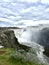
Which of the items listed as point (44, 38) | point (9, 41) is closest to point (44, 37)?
point (44, 38)

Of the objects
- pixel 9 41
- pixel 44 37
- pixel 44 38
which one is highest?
pixel 9 41

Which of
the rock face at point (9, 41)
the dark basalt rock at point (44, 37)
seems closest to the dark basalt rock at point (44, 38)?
the dark basalt rock at point (44, 37)

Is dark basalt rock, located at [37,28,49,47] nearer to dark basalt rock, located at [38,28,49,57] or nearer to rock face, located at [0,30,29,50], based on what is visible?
dark basalt rock, located at [38,28,49,57]

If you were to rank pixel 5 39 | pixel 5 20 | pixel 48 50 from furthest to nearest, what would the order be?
pixel 5 20 < pixel 5 39 < pixel 48 50

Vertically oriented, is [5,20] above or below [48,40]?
above

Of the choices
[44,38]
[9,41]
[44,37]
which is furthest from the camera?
[44,37]

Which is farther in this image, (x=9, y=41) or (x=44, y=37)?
(x=44, y=37)

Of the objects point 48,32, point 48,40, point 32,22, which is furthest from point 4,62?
point 32,22

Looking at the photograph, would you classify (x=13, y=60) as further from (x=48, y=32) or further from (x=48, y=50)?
(x=48, y=32)

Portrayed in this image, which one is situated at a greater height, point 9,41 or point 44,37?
point 9,41

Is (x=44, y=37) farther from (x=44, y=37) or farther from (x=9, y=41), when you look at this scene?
(x=9, y=41)

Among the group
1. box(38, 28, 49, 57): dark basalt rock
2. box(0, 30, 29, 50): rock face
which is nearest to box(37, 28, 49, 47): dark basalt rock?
box(38, 28, 49, 57): dark basalt rock
